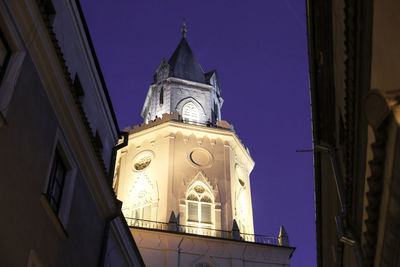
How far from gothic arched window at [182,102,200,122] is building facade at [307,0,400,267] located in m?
24.6

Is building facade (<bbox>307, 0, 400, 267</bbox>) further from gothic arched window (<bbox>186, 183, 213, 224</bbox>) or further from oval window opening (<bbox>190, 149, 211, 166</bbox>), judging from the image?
oval window opening (<bbox>190, 149, 211, 166</bbox>)

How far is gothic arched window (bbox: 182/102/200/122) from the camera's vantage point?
43.2m

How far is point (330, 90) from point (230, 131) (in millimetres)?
24086

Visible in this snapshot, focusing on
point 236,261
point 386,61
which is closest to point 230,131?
point 236,261

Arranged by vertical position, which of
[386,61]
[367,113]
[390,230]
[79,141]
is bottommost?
[390,230]

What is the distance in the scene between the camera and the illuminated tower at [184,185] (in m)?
33.6

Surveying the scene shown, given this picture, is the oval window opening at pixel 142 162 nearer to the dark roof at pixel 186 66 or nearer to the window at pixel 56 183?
the dark roof at pixel 186 66

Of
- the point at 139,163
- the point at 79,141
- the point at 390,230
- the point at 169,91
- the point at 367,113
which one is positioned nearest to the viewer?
the point at 367,113

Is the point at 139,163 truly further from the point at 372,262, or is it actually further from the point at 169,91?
the point at 372,262

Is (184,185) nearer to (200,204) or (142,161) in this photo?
(200,204)

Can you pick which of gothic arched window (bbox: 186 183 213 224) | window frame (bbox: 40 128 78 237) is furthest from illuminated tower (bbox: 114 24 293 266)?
window frame (bbox: 40 128 78 237)

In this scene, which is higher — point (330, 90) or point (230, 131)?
point (230, 131)

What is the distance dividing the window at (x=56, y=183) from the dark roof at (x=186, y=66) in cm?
3238

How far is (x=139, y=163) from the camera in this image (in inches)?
1545
